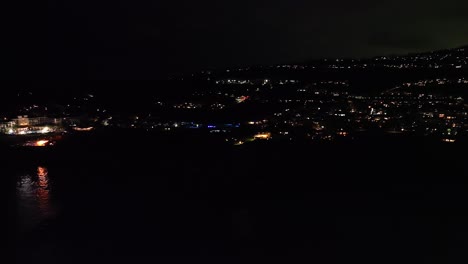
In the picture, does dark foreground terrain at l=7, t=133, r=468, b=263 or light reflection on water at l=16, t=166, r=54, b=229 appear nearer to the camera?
dark foreground terrain at l=7, t=133, r=468, b=263

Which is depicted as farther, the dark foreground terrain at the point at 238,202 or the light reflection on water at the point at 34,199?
the light reflection on water at the point at 34,199

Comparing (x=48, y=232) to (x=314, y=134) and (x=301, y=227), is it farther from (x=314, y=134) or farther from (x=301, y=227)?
(x=314, y=134)

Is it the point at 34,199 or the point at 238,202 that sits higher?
the point at 34,199

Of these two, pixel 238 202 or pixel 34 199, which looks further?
pixel 34 199
